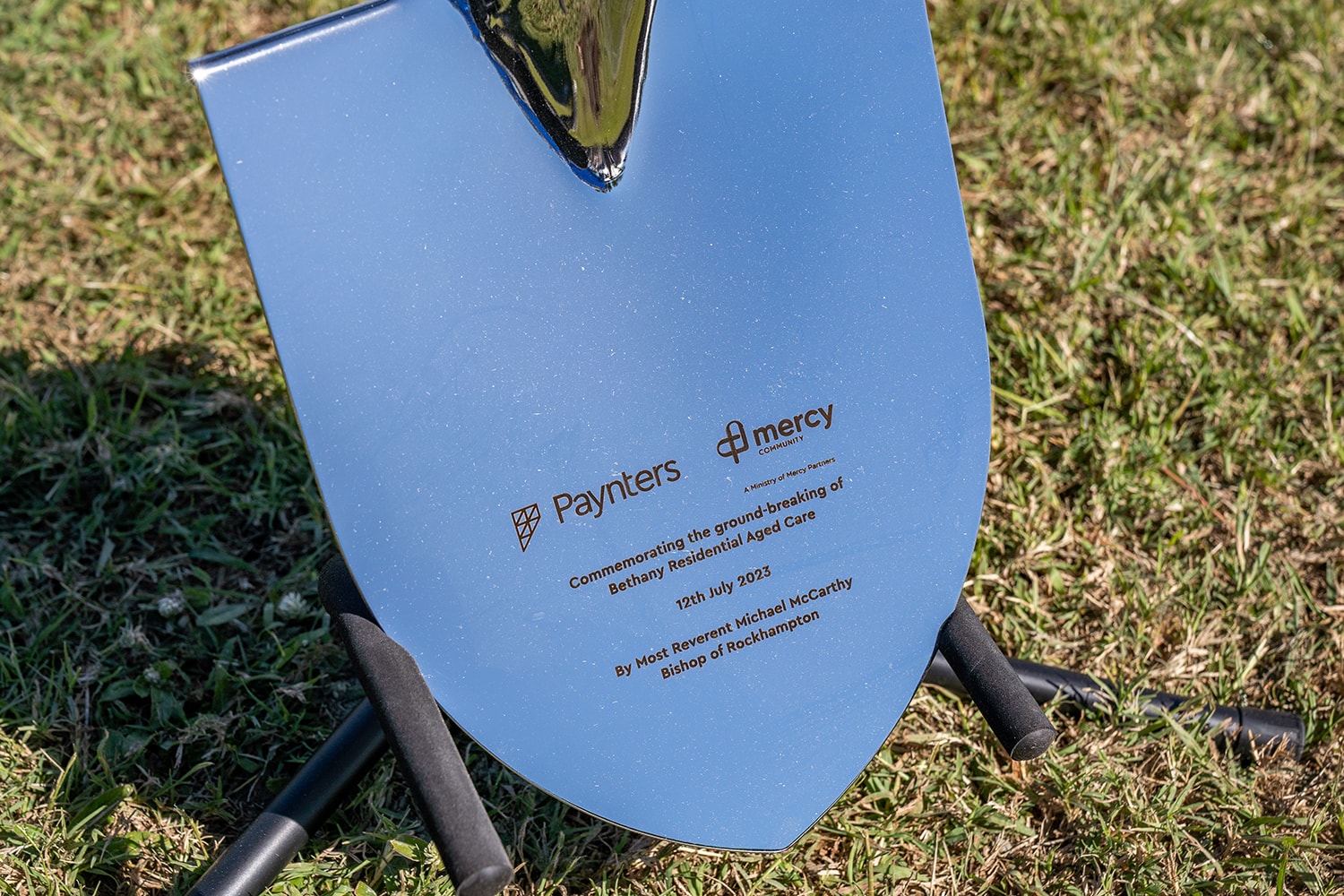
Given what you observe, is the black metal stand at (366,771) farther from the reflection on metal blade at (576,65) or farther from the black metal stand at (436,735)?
the reflection on metal blade at (576,65)

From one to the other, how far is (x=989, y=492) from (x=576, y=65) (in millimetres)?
1136

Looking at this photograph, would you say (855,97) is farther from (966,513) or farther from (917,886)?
(917,886)

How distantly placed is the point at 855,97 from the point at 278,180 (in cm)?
68

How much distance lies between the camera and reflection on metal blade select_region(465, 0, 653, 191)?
128 centimetres

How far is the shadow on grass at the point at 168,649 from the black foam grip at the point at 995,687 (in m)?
0.62

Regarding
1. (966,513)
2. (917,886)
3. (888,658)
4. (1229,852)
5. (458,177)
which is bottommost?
(1229,852)

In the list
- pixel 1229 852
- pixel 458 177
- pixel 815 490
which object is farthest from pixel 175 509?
pixel 1229 852

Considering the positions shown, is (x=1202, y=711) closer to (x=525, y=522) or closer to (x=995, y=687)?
(x=995, y=687)

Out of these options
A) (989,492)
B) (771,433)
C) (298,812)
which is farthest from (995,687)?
(298,812)

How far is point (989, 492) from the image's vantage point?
80.0 inches

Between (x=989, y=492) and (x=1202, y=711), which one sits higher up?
(x=989, y=492)

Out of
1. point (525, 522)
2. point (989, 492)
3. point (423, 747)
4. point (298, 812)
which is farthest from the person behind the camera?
point (989, 492)

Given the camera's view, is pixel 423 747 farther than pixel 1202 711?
No

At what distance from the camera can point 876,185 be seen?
1.37 metres
